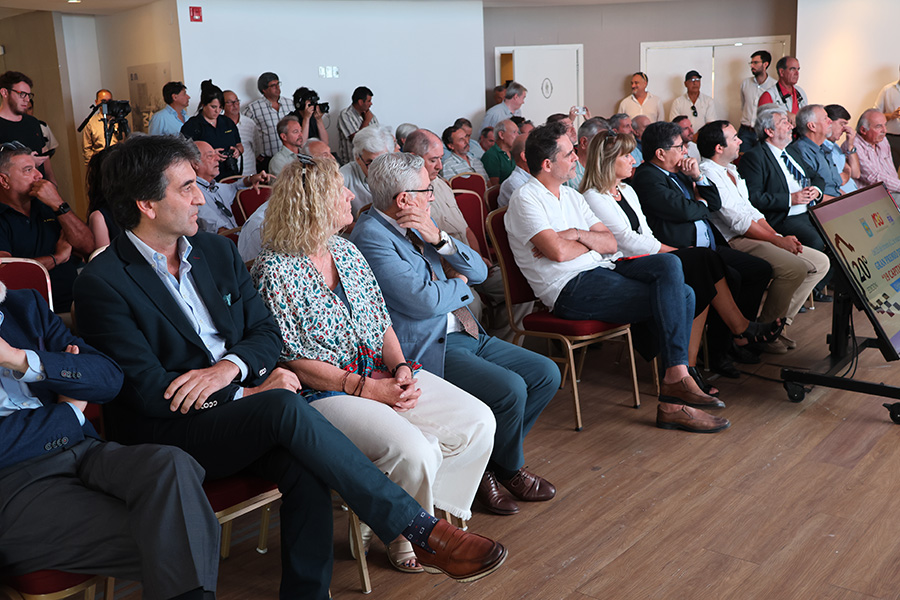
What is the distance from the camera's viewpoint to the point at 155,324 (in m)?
2.06

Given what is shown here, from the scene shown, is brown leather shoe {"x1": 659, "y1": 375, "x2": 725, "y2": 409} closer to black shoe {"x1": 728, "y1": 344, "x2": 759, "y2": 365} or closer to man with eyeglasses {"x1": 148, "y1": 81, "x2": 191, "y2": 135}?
black shoe {"x1": 728, "y1": 344, "x2": 759, "y2": 365}

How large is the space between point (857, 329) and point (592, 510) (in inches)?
113

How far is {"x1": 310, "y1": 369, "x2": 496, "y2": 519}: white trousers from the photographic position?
2.19 metres

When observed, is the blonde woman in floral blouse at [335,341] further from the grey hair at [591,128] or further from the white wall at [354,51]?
the white wall at [354,51]

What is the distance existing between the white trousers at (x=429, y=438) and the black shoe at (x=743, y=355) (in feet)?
7.56

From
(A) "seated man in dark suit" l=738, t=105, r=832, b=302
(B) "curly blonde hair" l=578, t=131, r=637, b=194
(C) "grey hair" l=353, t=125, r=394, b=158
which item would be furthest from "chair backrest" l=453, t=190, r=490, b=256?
(A) "seated man in dark suit" l=738, t=105, r=832, b=302

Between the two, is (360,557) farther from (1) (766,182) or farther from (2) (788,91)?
(2) (788,91)

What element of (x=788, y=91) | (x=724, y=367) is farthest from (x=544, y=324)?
(x=788, y=91)

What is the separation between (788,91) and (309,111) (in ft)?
18.4

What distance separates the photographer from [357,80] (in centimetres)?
941

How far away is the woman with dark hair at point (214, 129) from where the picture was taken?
23.6 feet

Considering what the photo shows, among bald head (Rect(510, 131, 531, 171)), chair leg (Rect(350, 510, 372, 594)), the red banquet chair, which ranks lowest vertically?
chair leg (Rect(350, 510, 372, 594))

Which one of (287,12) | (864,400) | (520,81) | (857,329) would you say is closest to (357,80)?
(287,12)

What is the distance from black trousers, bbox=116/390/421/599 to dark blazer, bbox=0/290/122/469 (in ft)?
0.83
